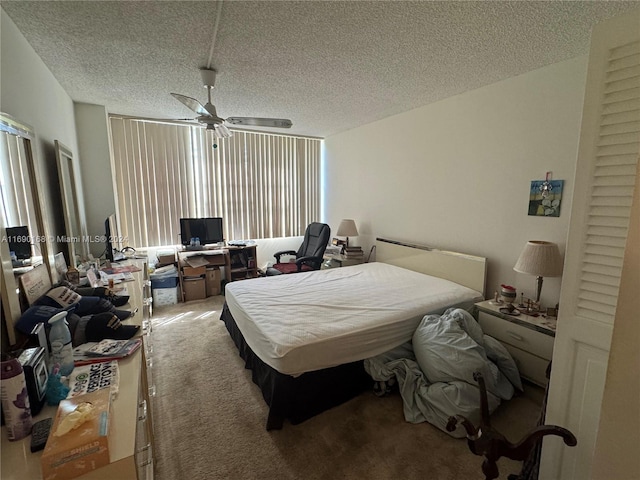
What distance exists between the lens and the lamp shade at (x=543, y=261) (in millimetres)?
2195

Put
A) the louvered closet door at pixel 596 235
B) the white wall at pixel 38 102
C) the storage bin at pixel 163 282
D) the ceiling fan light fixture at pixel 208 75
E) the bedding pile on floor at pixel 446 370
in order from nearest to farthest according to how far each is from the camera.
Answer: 1. the louvered closet door at pixel 596 235
2. the white wall at pixel 38 102
3. the bedding pile on floor at pixel 446 370
4. the ceiling fan light fixture at pixel 208 75
5. the storage bin at pixel 163 282

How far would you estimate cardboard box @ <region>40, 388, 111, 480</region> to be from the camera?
2.45 feet

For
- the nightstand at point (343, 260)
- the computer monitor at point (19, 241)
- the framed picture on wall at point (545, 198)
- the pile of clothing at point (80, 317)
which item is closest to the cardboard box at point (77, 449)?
the pile of clothing at point (80, 317)

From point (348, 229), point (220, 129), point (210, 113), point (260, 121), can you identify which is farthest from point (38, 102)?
point (348, 229)

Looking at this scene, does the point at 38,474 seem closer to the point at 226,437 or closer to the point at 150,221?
the point at 226,437

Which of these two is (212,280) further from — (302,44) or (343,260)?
(302,44)

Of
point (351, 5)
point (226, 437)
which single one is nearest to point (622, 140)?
point (351, 5)

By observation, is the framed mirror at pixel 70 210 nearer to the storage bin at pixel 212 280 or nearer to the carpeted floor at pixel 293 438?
the carpeted floor at pixel 293 438

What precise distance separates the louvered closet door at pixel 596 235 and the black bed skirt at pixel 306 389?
1208 mm

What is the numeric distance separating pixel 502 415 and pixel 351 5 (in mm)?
2726

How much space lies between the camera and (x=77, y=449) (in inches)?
30.6

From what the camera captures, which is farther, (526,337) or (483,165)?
(483,165)

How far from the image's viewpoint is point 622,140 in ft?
3.00

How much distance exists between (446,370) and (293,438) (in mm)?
1083
